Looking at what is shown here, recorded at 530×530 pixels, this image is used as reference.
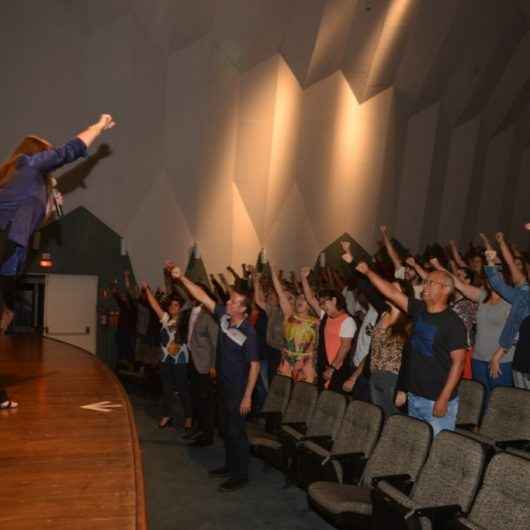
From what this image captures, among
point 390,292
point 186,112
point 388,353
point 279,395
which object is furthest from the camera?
point 186,112

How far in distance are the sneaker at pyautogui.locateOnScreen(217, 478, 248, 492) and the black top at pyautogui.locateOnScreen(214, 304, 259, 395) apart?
723 mm

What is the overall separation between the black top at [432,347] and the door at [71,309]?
773 centimetres

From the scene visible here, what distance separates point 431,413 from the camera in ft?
13.4

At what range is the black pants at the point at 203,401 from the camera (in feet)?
21.9

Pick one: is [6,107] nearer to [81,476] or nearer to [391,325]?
[391,325]

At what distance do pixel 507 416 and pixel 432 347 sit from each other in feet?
2.76

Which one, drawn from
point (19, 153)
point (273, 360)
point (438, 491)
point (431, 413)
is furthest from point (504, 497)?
point (273, 360)

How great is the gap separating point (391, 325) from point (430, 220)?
31.9 feet

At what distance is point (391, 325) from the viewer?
5.04 m

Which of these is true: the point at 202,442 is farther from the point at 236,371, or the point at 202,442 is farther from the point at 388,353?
Answer: the point at 388,353

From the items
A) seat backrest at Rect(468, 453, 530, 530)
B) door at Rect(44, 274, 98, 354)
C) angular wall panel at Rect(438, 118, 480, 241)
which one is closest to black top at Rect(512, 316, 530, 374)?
seat backrest at Rect(468, 453, 530, 530)

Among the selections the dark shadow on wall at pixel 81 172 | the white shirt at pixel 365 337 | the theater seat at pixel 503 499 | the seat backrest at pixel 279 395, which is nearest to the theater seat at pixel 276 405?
the seat backrest at pixel 279 395

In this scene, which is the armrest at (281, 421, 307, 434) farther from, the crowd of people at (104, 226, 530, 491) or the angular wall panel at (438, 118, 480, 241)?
the angular wall panel at (438, 118, 480, 241)

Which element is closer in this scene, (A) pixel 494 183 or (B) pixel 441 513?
(B) pixel 441 513
